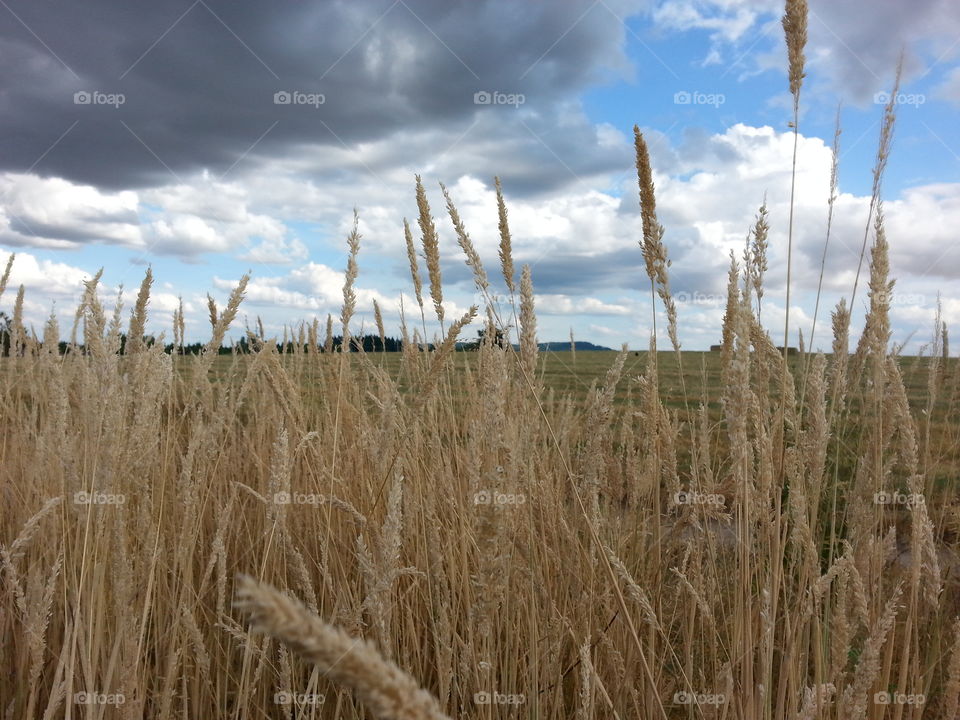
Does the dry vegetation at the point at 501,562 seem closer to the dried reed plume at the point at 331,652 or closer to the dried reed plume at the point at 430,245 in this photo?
the dried reed plume at the point at 430,245

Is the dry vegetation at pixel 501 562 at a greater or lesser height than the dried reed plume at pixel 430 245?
lesser

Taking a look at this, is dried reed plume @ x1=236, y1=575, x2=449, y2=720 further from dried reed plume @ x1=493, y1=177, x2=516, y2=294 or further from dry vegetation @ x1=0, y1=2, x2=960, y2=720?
dried reed plume @ x1=493, y1=177, x2=516, y2=294

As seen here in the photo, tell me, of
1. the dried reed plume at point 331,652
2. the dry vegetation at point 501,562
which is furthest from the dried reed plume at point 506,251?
the dried reed plume at point 331,652

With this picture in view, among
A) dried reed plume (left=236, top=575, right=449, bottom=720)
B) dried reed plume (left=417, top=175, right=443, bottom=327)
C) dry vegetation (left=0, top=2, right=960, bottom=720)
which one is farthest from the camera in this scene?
Answer: dried reed plume (left=417, top=175, right=443, bottom=327)

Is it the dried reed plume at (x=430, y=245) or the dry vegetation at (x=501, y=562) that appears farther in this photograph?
the dried reed plume at (x=430, y=245)

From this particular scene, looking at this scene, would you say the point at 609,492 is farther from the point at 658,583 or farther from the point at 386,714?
the point at 386,714

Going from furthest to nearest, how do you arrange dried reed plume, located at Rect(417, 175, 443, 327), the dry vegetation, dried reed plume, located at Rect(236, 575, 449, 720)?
dried reed plume, located at Rect(417, 175, 443, 327) → the dry vegetation → dried reed plume, located at Rect(236, 575, 449, 720)

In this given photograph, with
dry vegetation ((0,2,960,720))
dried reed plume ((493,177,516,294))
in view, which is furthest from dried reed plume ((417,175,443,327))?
dried reed plume ((493,177,516,294))

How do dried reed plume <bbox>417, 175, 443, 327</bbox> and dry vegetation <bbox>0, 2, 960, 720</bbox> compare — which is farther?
dried reed plume <bbox>417, 175, 443, 327</bbox>

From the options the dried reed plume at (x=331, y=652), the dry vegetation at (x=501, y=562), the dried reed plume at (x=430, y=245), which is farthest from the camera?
the dried reed plume at (x=430, y=245)

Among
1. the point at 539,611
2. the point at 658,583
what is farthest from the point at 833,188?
the point at 539,611

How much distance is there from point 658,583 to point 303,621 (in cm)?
184

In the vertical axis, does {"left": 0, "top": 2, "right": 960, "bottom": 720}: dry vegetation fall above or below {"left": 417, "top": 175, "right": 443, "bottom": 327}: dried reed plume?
below

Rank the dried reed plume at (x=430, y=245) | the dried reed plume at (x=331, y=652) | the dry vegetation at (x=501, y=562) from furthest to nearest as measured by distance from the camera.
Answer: the dried reed plume at (x=430, y=245)
the dry vegetation at (x=501, y=562)
the dried reed plume at (x=331, y=652)
